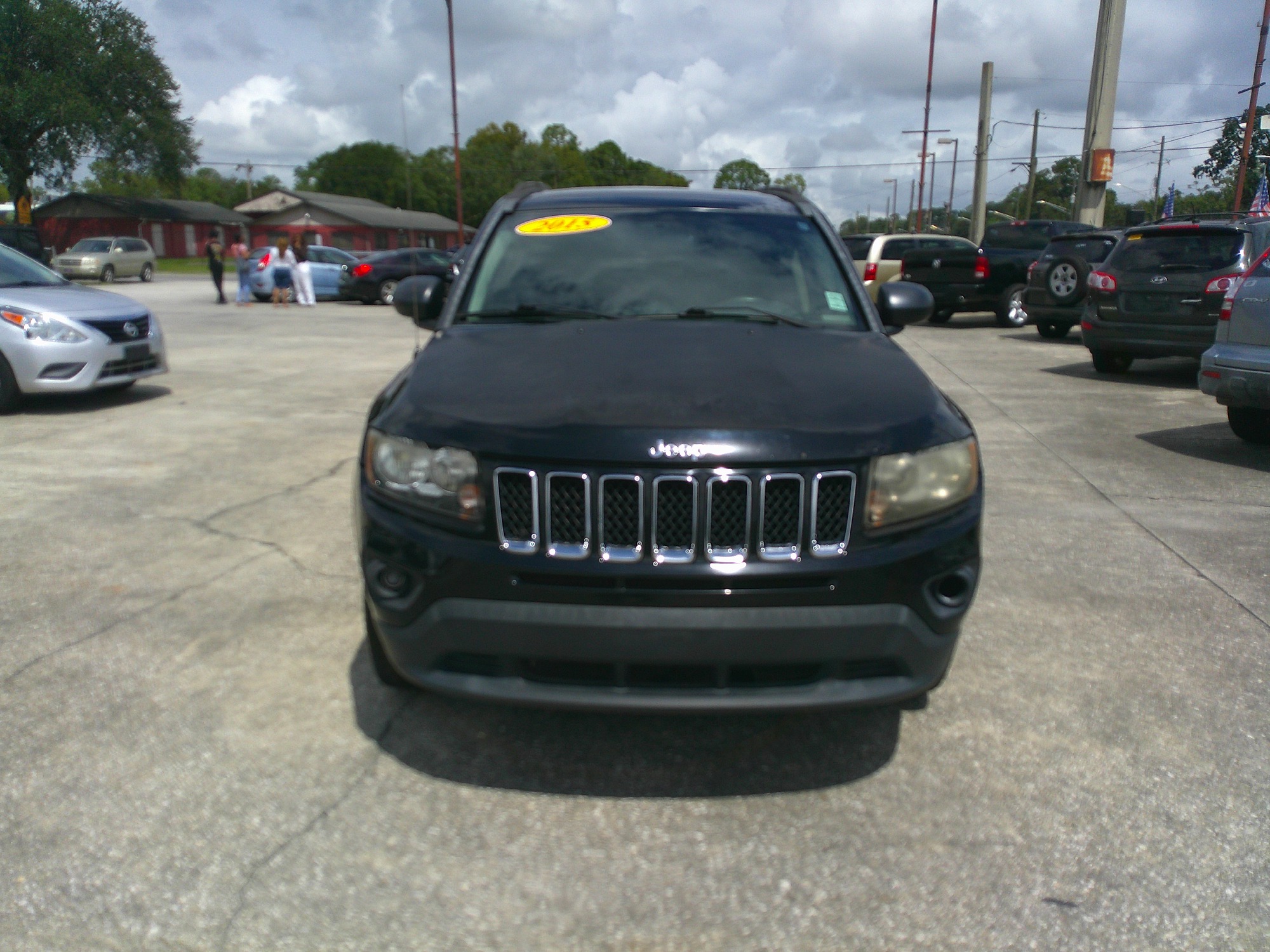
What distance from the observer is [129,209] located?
2729 inches

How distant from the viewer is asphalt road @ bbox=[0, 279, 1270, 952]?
229 centimetres

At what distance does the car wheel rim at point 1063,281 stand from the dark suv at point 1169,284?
11.3 ft

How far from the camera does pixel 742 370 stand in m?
2.94

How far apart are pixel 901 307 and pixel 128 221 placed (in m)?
76.6

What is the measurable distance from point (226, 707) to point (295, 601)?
1.00 m

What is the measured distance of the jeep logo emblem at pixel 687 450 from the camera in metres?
2.48

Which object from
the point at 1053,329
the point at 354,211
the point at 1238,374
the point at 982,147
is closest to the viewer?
the point at 1238,374

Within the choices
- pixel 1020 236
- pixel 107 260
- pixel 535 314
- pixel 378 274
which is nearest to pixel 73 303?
pixel 535 314

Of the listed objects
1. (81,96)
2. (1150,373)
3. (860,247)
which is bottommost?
(1150,373)

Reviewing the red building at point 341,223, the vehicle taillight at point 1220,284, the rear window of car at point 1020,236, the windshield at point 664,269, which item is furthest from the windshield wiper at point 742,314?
the red building at point 341,223

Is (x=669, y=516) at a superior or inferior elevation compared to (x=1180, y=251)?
inferior

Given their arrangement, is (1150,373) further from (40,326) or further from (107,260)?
(107,260)

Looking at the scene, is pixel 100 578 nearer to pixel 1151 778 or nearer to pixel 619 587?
pixel 619 587

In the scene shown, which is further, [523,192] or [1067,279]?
[1067,279]
